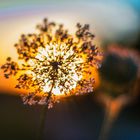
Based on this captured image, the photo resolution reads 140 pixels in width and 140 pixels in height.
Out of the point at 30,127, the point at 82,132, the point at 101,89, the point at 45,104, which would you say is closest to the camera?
the point at 45,104

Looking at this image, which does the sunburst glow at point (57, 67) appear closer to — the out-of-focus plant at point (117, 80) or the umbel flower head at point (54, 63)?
the umbel flower head at point (54, 63)

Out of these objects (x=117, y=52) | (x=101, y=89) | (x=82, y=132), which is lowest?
(x=82, y=132)

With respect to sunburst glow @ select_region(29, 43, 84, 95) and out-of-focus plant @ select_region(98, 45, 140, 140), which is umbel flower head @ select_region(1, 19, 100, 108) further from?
out-of-focus plant @ select_region(98, 45, 140, 140)

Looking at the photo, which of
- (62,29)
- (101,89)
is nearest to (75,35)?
(62,29)

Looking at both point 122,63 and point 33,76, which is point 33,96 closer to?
point 33,76

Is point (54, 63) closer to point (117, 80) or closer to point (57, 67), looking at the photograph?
point (57, 67)

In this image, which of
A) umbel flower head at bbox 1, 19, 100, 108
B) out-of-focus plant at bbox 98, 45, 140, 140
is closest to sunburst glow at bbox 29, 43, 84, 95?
umbel flower head at bbox 1, 19, 100, 108

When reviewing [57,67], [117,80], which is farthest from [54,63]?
[117,80]
